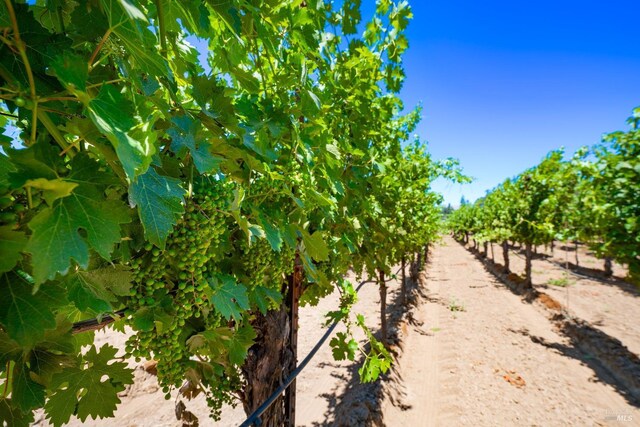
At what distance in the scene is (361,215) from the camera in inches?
127

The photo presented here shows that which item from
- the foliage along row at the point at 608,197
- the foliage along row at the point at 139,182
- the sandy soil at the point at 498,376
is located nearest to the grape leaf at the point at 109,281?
the foliage along row at the point at 139,182

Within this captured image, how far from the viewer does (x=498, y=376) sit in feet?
25.5

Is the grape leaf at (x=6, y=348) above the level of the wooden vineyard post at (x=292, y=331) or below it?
above

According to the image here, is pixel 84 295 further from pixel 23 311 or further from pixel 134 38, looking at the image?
pixel 134 38

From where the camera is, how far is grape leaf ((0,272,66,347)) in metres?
0.81

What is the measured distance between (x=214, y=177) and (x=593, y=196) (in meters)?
9.19

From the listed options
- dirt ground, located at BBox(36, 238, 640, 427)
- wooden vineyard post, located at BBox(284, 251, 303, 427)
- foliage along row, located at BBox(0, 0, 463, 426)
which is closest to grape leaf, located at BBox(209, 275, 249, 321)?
foliage along row, located at BBox(0, 0, 463, 426)

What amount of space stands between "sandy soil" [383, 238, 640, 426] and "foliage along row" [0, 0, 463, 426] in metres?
6.17

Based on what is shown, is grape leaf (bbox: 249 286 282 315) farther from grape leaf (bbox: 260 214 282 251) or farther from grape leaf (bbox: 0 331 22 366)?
grape leaf (bbox: 0 331 22 366)

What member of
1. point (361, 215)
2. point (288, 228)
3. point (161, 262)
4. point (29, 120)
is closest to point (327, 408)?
point (361, 215)

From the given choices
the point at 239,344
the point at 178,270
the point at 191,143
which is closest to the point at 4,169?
the point at 191,143

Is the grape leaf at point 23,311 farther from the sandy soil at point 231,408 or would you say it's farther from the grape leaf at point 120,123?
the sandy soil at point 231,408

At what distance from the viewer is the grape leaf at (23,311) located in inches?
32.0

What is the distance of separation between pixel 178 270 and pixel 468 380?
332 inches
